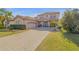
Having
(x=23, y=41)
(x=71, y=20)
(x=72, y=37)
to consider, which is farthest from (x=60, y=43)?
(x=23, y=41)

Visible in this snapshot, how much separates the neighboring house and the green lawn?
156mm

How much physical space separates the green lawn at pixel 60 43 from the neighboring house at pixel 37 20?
16 cm

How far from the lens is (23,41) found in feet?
8.62

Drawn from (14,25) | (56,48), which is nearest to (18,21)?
(14,25)

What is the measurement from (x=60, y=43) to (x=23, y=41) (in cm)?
36

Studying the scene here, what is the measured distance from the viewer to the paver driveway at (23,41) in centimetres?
261

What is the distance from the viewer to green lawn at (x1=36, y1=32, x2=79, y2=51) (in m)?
2.61

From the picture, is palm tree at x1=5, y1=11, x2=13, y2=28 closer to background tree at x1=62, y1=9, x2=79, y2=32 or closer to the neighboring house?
the neighboring house

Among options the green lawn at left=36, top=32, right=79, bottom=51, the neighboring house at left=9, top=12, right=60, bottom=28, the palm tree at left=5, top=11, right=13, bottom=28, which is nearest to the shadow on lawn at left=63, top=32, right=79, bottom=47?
the green lawn at left=36, top=32, right=79, bottom=51

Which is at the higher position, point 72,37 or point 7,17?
point 7,17

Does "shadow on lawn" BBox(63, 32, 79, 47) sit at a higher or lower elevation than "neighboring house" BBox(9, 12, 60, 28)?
lower

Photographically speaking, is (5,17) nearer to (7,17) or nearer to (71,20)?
(7,17)

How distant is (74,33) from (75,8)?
248 mm

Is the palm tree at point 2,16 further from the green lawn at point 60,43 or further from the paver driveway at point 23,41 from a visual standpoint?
the green lawn at point 60,43
